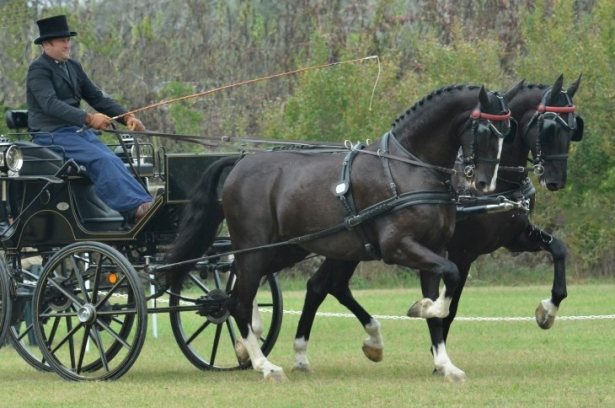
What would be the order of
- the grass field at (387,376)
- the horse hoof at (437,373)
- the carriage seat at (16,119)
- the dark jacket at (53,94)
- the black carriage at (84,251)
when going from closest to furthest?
the grass field at (387,376)
the horse hoof at (437,373)
the black carriage at (84,251)
the dark jacket at (53,94)
the carriage seat at (16,119)

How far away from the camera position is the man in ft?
34.3

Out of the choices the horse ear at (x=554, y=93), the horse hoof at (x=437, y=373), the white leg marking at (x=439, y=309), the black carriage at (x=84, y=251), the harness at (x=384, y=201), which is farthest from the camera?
the black carriage at (x=84, y=251)

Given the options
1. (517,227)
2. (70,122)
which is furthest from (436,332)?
(70,122)

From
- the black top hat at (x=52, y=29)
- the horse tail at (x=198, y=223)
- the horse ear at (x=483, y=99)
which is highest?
the black top hat at (x=52, y=29)

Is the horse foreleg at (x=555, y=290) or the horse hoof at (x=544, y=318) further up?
the horse foreleg at (x=555, y=290)

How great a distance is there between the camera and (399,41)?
3064cm

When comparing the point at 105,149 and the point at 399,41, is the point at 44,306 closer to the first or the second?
the point at 105,149

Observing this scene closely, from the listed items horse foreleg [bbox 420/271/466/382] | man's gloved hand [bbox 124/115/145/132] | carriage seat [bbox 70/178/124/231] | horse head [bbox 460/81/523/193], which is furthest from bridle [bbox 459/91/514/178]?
carriage seat [bbox 70/178/124/231]

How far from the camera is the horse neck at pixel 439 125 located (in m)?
9.57

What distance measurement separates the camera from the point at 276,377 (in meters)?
9.92

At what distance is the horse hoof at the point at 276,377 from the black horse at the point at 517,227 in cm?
70

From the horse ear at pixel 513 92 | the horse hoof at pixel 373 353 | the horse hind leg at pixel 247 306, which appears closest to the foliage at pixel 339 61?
the horse hoof at pixel 373 353

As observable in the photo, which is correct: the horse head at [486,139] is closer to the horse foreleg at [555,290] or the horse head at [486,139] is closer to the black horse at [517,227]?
the black horse at [517,227]

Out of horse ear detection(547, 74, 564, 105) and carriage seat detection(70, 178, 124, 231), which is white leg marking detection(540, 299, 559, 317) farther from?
carriage seat detection(70, 178, 124, 231)
